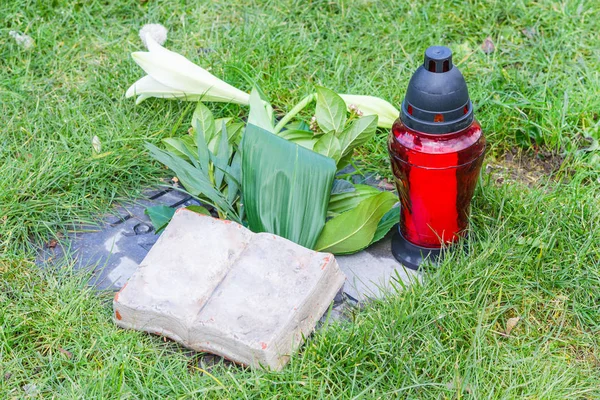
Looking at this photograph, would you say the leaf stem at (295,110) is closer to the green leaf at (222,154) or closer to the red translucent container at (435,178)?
the green leaf at (222,154)

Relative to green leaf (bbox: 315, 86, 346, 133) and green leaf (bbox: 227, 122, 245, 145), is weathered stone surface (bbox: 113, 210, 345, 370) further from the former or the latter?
green leaf (bbox: 315, 86, 346, 133)

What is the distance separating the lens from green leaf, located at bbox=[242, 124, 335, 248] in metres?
2.58

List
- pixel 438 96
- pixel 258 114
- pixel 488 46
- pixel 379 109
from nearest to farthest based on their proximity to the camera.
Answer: pixel 438 96 → pixel 258 114 → pixel 379 109 → pixel 488 46

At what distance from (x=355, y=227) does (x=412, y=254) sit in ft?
0.74

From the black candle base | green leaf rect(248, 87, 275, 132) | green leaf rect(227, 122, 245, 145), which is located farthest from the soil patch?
green leaf rect(227, 122, 245, 145)

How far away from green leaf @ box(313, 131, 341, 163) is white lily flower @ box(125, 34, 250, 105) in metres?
0.50

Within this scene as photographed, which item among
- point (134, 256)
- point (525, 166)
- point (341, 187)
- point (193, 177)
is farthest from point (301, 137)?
point (525, 166)

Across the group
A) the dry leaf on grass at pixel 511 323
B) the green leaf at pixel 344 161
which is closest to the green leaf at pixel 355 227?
the green leaf at pixel 344 161

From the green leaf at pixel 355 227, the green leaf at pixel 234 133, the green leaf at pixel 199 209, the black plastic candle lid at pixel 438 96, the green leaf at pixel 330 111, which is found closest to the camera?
the black plastic candle lid at pixel 438 96

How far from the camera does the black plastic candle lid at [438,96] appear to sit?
7.36 ft

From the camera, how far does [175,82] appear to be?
3.09m

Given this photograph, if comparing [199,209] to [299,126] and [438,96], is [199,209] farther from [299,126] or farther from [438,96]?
[438,96]

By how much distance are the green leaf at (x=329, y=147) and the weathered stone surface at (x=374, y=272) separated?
1.16ft

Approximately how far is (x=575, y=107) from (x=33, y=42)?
250 cm
